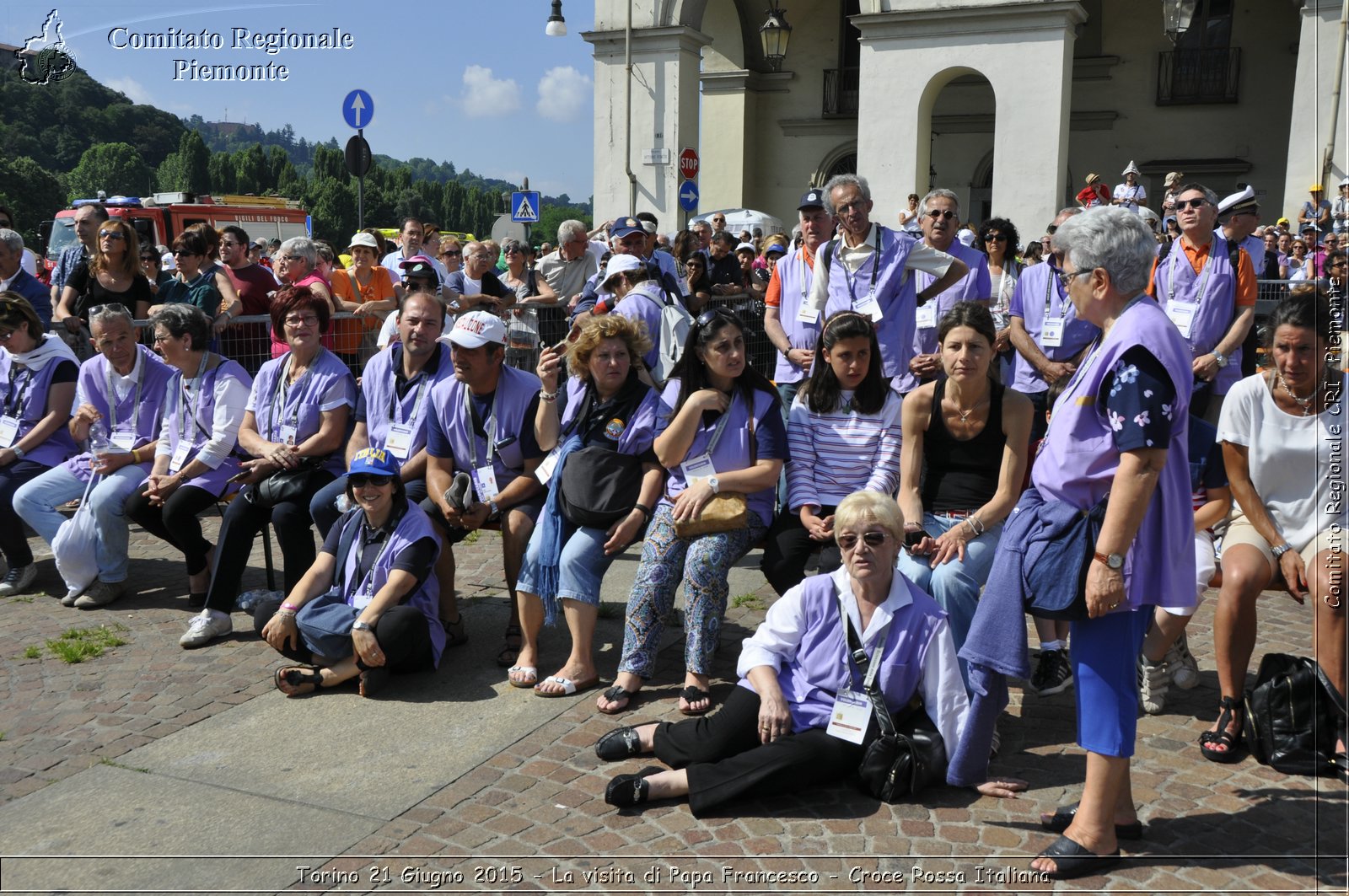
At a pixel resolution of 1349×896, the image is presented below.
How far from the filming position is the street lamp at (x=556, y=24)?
22609 millimetres

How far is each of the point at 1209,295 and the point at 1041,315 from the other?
39.1 inches

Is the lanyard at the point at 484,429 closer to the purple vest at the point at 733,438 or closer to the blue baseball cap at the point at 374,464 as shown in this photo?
the blue baseball cap at the point at 374,464

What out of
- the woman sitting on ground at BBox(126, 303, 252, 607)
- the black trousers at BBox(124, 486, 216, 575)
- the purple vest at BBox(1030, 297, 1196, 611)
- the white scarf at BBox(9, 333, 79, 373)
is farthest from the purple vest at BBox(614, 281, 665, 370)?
the purple vest at BBox(1030, 297, 1196, 611)

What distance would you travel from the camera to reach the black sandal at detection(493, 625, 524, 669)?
5.60m

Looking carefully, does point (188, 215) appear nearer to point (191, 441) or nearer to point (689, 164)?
point (689, 164)

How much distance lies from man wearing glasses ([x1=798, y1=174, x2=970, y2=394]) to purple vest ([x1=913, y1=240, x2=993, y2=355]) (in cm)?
32

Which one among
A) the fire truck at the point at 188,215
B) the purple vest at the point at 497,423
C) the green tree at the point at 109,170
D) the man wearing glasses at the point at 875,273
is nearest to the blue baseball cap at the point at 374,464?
the purple vest at the point at 497,423

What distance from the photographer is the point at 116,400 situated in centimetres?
693

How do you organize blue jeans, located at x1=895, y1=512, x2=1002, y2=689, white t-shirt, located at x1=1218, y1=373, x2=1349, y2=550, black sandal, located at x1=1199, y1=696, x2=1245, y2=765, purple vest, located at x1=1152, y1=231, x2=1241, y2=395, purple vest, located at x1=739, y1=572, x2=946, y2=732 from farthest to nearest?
1. purple vest, located at x1=1152, y1=231, x2=1241, y2=395
2. blue jeans, located at x1=895, y1=512, x2=1002, y2=689
3. white t-shirt, located at x1=1218, y1=373, x2=1349, y2=550
4. black sandal, located at x1=1199, y1=696, x2=1245, y2=765
5. purple vest, located at x1=739, y1=572, x2=946, y2=732

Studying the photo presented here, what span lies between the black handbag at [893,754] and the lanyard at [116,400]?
15.6 feet

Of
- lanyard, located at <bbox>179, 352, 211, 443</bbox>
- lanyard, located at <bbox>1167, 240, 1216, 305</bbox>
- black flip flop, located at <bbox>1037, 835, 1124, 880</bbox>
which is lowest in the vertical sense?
black flip flop, located at <bbox>1037, 835, 1124, 880</bbox>

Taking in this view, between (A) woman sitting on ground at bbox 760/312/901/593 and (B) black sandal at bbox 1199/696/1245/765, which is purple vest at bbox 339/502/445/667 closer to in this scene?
(A) woman sitting on ground at bbox 760/312/901/593

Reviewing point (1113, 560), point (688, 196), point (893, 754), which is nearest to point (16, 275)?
point (893, 754)

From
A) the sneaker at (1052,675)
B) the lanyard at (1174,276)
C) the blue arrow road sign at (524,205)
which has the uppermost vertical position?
the blue arrow road sign at (524,205)
